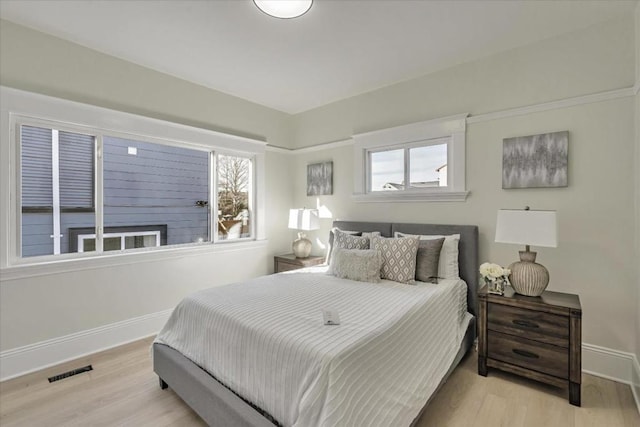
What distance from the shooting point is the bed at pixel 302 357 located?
136 cm

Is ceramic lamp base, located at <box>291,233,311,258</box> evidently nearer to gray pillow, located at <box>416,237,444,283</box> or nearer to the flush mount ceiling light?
gray pillow, located at <box>416,237,444,283</box>

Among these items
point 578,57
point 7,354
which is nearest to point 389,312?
point 578,57

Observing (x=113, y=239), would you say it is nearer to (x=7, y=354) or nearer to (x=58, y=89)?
(x=7, y=354)

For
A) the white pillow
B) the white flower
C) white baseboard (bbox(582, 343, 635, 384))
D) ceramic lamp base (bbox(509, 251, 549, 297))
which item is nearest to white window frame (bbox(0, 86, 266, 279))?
the white pillow

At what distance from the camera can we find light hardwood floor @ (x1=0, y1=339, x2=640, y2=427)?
1.88m

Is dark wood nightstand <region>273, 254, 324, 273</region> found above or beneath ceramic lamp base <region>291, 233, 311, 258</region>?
beneath

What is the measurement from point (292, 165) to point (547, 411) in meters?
3.89

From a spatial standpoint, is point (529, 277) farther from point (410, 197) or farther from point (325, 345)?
point (325, 345)

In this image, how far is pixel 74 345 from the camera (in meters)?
2.68

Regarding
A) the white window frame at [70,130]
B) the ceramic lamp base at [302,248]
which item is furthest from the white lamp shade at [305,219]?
the white window frame at [70,130]

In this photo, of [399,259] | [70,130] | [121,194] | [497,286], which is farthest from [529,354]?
[70,130]

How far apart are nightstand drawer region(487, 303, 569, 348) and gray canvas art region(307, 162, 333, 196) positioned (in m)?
2.42

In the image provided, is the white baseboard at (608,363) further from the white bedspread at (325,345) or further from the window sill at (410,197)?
the window sill at (410,197)

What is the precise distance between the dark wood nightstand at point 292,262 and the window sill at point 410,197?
3.09 ft
